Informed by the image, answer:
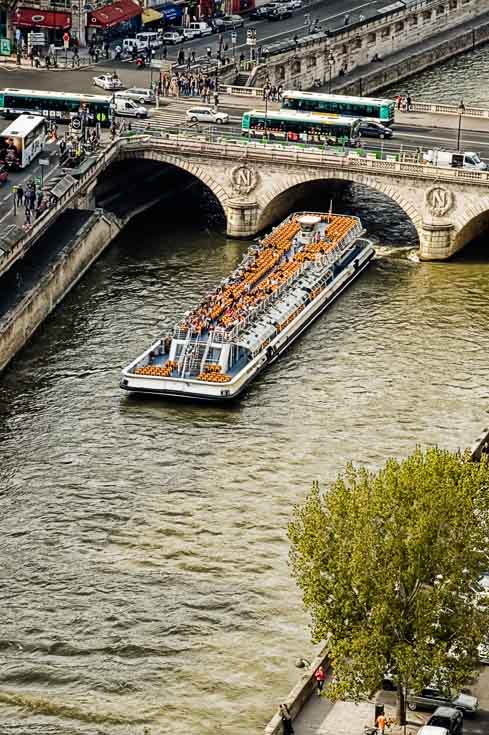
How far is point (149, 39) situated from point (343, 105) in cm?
3727

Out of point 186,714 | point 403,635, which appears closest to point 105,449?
point 186,714

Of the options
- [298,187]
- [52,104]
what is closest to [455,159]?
[298,187]

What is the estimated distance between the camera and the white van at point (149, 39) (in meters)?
189

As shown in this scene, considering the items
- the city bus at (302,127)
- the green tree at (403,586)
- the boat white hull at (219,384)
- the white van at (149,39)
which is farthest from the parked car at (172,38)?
the green tree at (403,586)

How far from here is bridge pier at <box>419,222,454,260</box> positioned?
5556 inches

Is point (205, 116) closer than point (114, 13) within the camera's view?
Yes

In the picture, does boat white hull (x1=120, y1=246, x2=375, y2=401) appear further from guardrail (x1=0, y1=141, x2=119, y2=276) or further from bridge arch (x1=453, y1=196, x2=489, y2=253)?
bridge arch (x1=453, y1=196, x2=489, y2=253)

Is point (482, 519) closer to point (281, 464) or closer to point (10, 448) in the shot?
point (281, 464)

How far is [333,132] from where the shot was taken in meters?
153

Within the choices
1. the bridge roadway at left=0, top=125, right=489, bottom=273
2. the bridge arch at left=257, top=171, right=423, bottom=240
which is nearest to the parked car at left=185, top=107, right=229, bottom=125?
the bridge roadway at left=0, top=125, right=489, bottom=273

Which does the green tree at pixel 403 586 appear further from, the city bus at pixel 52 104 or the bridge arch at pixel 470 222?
the city bus at pixel 52 104

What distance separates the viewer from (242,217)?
147625mm

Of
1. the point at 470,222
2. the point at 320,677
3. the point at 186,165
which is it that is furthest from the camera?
the point at 186,165

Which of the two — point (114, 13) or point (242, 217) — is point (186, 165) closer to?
point (242, 217)
